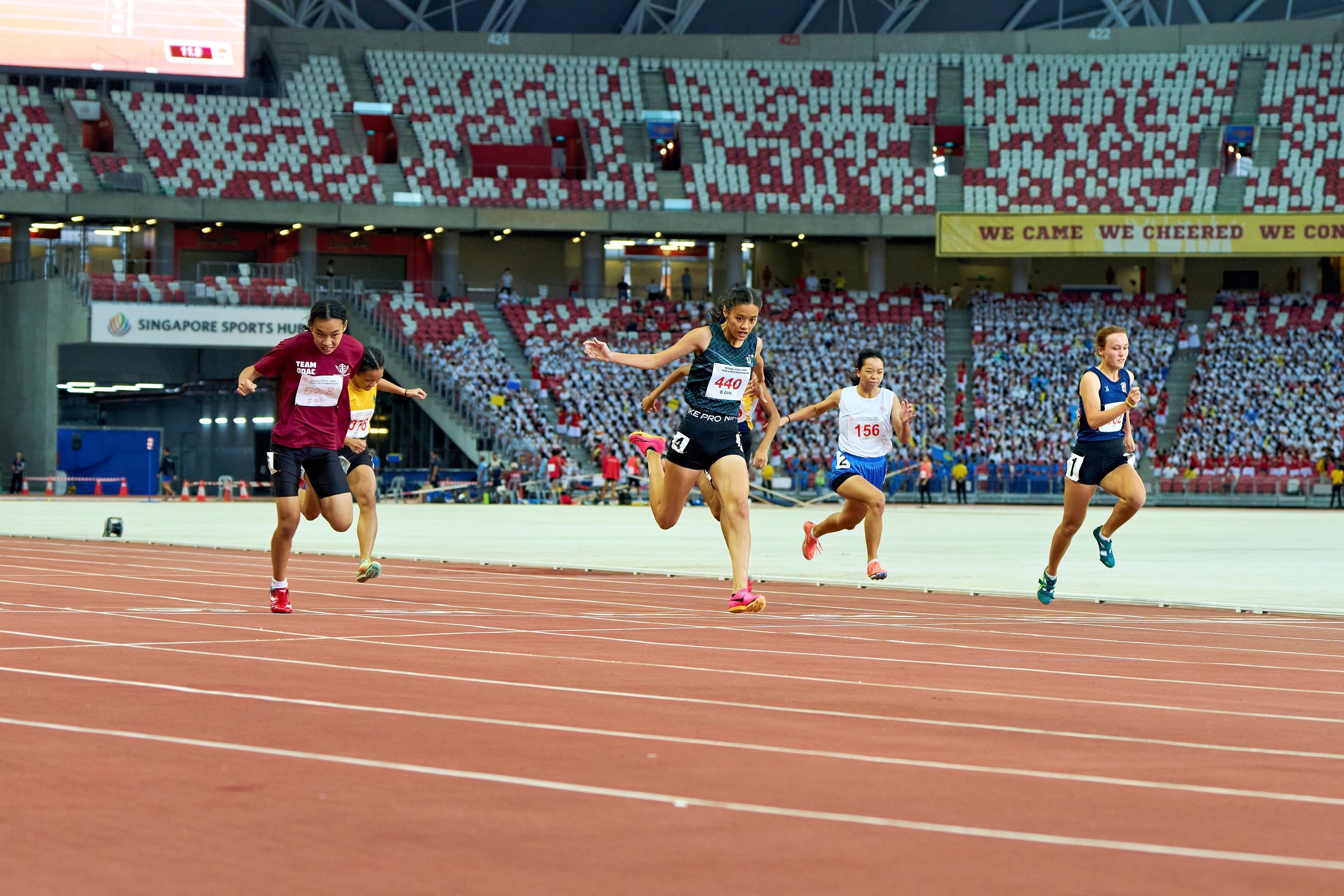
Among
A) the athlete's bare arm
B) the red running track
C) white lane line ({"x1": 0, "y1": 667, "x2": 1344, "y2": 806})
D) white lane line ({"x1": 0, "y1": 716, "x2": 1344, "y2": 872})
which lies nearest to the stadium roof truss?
the athlete's bare arm

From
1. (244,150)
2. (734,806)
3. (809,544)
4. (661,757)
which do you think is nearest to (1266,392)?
(244,150)

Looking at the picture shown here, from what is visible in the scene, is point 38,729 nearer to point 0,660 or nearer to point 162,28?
point 0,660

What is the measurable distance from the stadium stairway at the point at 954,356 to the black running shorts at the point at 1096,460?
38367 millimetres

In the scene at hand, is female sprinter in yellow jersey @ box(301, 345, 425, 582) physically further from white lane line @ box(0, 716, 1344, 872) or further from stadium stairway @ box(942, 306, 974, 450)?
stadium stairway @ box(942, 306, 974, 450)

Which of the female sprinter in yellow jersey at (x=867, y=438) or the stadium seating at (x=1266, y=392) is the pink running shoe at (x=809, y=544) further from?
the stadium seating at (x=1266, y=392)

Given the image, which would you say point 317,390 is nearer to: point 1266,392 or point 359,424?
point 359,424

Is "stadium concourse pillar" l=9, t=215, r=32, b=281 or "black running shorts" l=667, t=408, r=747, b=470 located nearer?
"black running shorts" l=667, t=408, r=747, b=470

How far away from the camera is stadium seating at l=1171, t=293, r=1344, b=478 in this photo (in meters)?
49.0

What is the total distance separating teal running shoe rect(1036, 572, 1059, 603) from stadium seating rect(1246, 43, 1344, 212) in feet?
158

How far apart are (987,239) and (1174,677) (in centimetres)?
4913

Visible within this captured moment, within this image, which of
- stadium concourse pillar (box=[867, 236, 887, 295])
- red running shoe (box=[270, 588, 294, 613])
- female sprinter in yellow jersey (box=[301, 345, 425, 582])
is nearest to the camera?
red running shoe (box=[270, 588, 294, 613])

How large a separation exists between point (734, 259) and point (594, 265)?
5043 mm

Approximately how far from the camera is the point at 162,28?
50.6 m

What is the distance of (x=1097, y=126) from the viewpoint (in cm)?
5931
